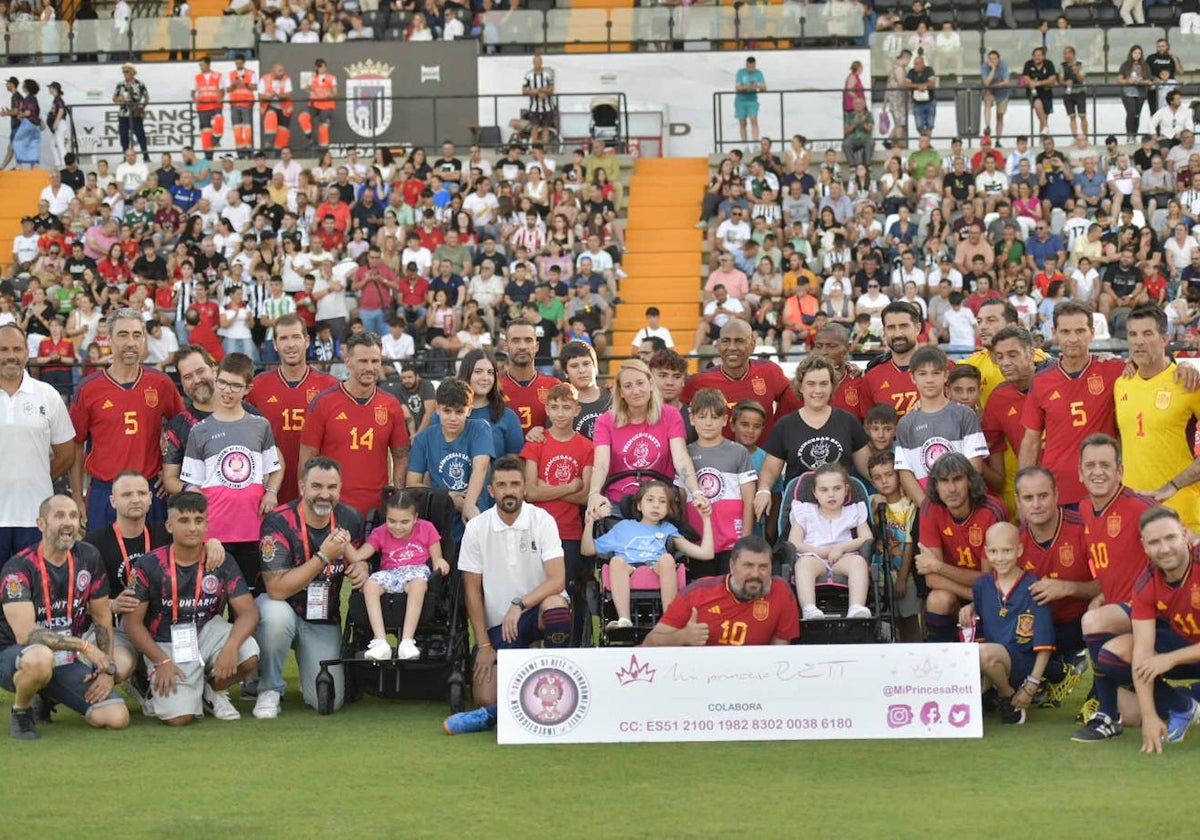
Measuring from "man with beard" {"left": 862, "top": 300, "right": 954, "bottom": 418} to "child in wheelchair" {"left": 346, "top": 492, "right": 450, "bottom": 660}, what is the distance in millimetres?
2724

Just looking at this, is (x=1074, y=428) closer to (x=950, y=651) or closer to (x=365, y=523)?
(x=950, y=651)

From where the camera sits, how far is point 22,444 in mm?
10086

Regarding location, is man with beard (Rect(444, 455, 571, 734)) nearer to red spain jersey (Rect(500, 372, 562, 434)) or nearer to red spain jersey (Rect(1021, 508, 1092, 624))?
red spain jersey (Rect(500, 372, 562, 434))

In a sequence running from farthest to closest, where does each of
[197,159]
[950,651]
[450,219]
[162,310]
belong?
[197,159], [450,219], [162,310], [950,651]

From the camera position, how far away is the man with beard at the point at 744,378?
10766 mm

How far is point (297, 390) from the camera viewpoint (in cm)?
1081

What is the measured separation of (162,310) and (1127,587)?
1602 centimetres

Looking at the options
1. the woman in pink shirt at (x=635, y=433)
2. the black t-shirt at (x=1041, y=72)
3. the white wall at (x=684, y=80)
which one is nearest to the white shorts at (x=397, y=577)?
the woman in pink shirt at (x=635, y=433)

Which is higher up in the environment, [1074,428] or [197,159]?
[197,159]

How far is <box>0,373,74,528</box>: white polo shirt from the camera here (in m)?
10.0

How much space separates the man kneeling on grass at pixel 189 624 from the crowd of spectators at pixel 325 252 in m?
10.4

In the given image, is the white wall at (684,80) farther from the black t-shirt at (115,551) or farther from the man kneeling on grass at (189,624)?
the man kneeling on grass at (189,624)

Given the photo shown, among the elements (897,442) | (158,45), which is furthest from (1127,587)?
(158,45)

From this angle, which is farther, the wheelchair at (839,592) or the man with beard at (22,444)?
the man with beard at (22,444)
